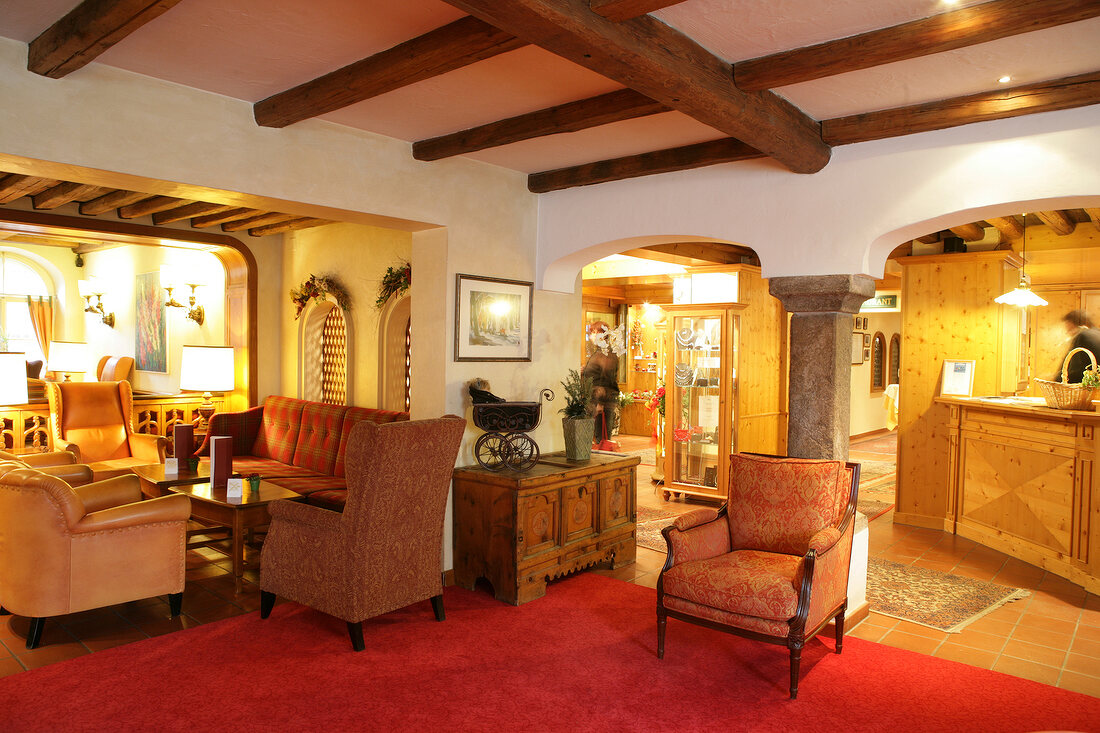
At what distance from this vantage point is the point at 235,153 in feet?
12.1

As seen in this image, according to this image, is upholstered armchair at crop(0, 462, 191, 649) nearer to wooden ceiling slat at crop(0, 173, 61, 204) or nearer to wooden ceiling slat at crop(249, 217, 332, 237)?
wooden ceiling slat at crop(0, 173, 61, 204)

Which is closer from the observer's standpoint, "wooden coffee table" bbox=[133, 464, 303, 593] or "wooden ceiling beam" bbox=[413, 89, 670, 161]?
"wooden ceiling beam" bbox=[413, 89, 670, 161]

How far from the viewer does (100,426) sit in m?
6.58

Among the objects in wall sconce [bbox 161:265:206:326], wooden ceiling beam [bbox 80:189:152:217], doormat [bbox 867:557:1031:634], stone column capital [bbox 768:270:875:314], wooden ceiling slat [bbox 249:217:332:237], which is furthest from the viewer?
wall sconce [bbox 161:265:206:326]

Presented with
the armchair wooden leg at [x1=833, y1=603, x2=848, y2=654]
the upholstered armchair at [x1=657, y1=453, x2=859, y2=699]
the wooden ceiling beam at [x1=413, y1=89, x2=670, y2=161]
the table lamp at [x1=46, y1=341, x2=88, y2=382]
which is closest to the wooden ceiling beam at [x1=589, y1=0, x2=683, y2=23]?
the wooden ceiling beam at [x1=413, y1=89, x2=670, y2=161]

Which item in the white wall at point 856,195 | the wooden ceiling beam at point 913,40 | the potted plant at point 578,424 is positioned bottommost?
the potted plant at point 578,424

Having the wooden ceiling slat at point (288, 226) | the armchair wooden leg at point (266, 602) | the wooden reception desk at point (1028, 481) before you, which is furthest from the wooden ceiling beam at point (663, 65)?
the wooden ceiling slat at point (288, 226)

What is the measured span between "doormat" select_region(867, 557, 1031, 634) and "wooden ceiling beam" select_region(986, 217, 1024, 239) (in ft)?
9.32

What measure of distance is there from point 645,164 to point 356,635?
10.3 ft

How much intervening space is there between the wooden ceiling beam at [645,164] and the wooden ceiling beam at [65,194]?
319 cm

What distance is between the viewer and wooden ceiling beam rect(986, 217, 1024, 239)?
5.94 metres

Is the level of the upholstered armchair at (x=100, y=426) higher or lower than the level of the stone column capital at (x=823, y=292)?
lower

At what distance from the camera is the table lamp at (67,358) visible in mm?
9688

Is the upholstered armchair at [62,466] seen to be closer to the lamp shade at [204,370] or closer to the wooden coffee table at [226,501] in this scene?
the wooden coffee table at [226,501]
